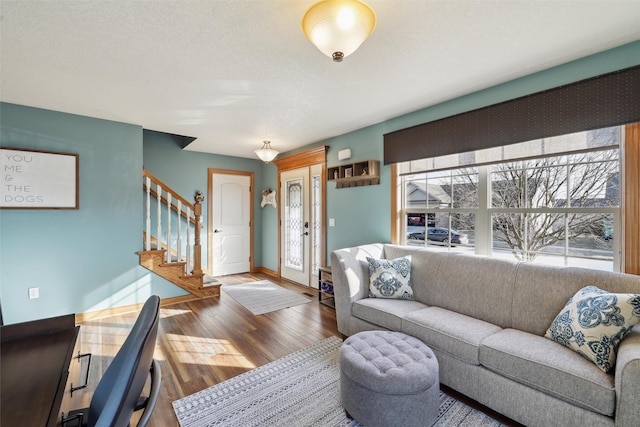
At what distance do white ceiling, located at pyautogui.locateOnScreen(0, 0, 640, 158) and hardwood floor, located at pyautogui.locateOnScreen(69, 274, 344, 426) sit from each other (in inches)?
92.2

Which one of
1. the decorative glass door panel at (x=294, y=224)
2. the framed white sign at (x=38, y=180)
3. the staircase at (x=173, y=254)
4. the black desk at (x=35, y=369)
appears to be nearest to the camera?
the black desk at (x=35, y=369)

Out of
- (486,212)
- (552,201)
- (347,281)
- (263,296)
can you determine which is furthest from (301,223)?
(552,201)

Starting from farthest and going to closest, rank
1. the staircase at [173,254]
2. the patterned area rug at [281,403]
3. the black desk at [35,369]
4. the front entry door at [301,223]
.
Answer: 1. the front entry door at [301,223]
2. the staircase at [173,254]
3. the patterned area rug at [281,403]
4. the black desk at [35,369]

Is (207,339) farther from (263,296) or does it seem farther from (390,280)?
(390,280)

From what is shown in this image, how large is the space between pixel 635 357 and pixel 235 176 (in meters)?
5.62

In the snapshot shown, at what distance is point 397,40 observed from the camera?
1.86 metres

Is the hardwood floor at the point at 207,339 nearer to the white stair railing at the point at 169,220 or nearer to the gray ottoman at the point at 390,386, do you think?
the white stair railing at the point at 169,220

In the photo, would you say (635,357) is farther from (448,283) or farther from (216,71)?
(216,71)

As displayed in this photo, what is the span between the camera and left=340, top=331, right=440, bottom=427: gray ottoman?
156 cm

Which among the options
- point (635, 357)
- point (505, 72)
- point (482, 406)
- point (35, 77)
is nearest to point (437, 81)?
point (505, 72)

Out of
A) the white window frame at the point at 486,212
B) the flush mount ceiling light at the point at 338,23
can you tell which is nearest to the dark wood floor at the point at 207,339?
the white window frame at the point at 486,212

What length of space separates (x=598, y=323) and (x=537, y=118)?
158 cm

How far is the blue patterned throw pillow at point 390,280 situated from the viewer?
269 cm

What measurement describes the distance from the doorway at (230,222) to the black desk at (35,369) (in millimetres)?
4170
